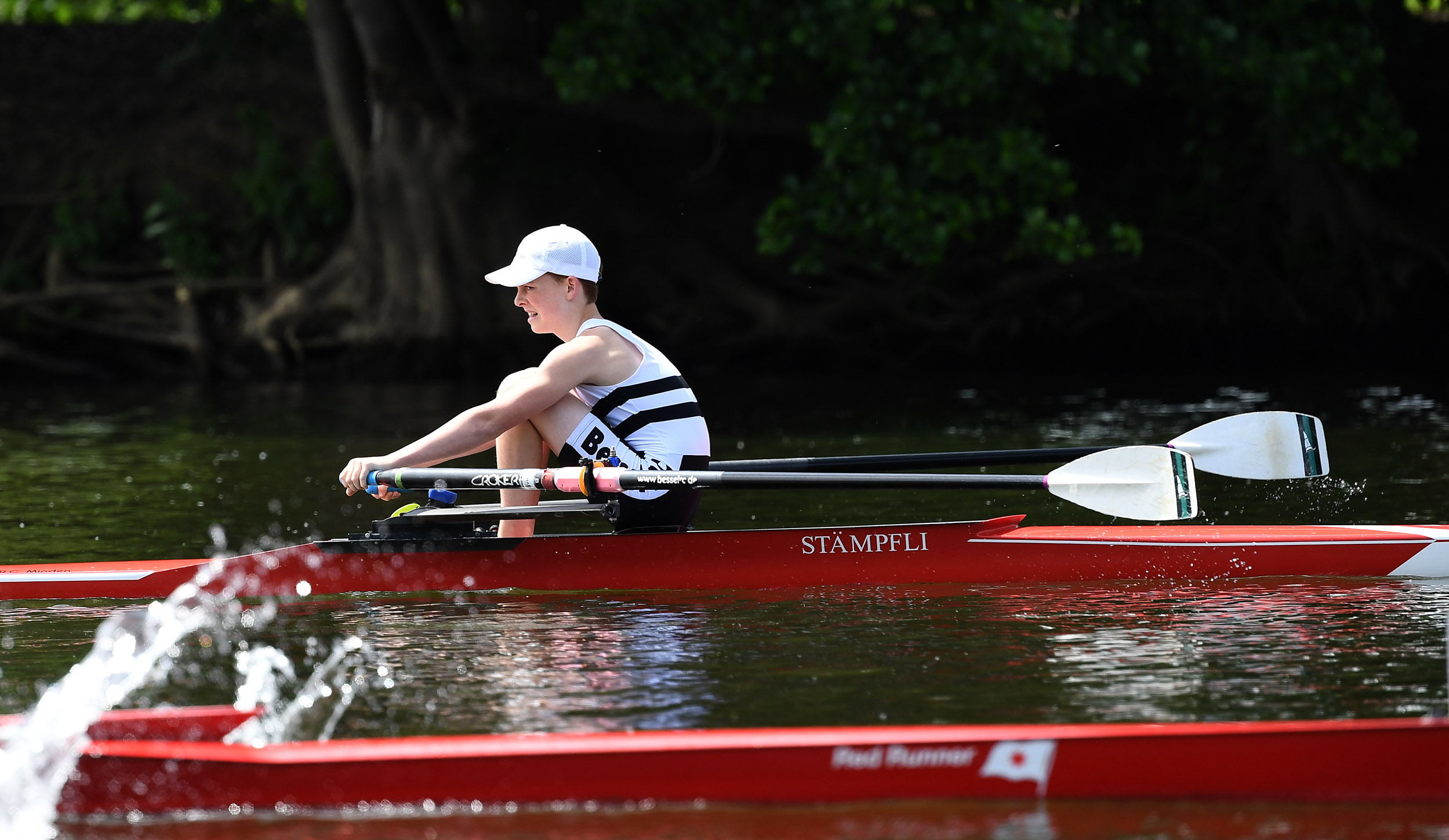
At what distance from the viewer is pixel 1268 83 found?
1306 cm

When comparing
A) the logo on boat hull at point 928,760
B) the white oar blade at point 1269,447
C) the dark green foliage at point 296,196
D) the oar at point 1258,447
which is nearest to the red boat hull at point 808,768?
the logo on boat hull at point 928,760

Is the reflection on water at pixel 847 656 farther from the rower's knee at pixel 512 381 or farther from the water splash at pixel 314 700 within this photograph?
the rower's knee at pixel 512 381

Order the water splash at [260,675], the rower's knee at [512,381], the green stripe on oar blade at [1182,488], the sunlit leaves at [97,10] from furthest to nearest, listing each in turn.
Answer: the sunlit leaves at [97,10] < the rower's knee at [512,381] < the green stripe on oar blade at [1182,488] < the water splash at [260,675]

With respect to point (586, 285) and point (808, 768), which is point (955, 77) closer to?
point (586, 285)

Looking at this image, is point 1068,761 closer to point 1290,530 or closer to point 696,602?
point 696,602

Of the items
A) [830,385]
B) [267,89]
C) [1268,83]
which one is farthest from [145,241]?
[1268,83]

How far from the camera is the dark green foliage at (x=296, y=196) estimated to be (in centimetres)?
1894

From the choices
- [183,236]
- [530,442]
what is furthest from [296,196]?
[530,442]

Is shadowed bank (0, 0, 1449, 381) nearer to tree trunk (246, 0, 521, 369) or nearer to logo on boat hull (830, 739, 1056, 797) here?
tree trunk (246, 0, 521, 369)

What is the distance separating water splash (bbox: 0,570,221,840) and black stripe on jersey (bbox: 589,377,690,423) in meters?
1.45

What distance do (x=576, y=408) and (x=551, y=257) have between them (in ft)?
1.78

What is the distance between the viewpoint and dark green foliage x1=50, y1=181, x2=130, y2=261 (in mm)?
19719

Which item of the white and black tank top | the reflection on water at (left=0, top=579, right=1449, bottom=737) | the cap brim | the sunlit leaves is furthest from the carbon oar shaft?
the sunlit leaves

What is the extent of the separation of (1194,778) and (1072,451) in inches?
125
